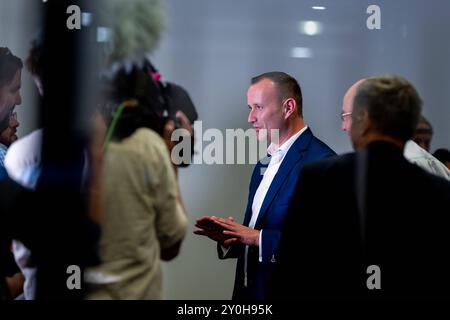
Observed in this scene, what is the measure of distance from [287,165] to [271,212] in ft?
0.50

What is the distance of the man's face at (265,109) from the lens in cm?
172

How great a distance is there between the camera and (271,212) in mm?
1699

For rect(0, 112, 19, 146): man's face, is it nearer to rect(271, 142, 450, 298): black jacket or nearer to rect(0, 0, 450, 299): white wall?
rect(0, 0, 450, 299): white wall

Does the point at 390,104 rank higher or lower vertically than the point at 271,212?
higher

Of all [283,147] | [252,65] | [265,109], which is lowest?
[283,147]

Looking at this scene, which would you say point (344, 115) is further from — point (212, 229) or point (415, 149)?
point (212, 229)

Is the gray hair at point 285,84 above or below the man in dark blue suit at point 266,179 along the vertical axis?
above

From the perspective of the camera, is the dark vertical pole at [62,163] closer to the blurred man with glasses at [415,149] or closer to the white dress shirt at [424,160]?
the blurred man with glasses at [415,149]

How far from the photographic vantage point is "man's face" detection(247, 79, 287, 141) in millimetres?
1722

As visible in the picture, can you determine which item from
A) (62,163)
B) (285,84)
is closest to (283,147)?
(285,84)

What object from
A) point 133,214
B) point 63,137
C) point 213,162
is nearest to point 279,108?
point 213,162

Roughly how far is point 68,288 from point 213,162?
0.57 m

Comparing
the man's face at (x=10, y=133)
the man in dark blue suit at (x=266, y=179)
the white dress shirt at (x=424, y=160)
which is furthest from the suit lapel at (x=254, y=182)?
the man's face at (x=10, y=133)
